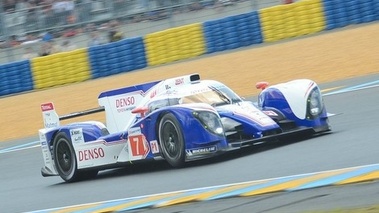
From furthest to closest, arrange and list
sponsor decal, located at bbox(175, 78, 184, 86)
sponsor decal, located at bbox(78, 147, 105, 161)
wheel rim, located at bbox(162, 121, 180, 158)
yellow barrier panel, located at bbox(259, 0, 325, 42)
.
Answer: yellow barrier panel, located at bbox(259, 0, 325, 42) → sponsor decal, located at bbox(175, 78, 184, 86) → sponsor decal, located at bbox(78, 147, 105, 161) → wheel rim, located at bbox(162, 121, 180, 158)

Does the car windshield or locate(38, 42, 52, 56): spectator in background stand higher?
locate(38, 42, 52, 56): spectator in background

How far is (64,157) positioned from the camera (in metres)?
11.0

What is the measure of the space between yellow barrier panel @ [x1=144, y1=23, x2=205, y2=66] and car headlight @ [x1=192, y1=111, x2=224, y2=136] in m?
14.9

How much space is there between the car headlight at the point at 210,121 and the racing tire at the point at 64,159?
2168 mm

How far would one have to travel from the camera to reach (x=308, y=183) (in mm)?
7305

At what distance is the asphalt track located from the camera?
6887mm

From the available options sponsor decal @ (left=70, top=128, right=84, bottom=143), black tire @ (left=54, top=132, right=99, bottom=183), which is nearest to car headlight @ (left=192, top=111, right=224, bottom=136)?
sponsor decal @ (left=70, top=128, right=84, bottom=143)

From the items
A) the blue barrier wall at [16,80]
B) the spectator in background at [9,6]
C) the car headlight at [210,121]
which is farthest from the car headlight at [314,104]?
the spectator in background at [9,6]

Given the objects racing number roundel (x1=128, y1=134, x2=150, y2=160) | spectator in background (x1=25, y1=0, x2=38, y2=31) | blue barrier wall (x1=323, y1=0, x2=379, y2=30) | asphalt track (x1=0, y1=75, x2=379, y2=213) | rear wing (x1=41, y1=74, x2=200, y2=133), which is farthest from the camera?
spectator in background (x1=25, y1=0, x2=38, y2=31)

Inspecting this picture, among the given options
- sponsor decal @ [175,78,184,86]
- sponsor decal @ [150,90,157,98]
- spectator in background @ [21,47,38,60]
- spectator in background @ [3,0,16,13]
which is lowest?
sponsor decal @ [150,90,157,98]

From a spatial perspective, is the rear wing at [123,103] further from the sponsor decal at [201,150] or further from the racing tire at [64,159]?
the sponsor decal at [201,150]

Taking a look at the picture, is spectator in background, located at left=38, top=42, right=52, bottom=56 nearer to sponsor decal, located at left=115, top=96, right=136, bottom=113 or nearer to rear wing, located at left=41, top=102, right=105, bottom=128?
rear wing, located at left=41, top=102, right=105, bottom=128

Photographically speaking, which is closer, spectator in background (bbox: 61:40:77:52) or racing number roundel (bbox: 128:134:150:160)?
racing number roundel (bbox: 128:134:150:160)

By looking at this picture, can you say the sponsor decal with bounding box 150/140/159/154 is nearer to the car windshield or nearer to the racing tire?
the car windshield
